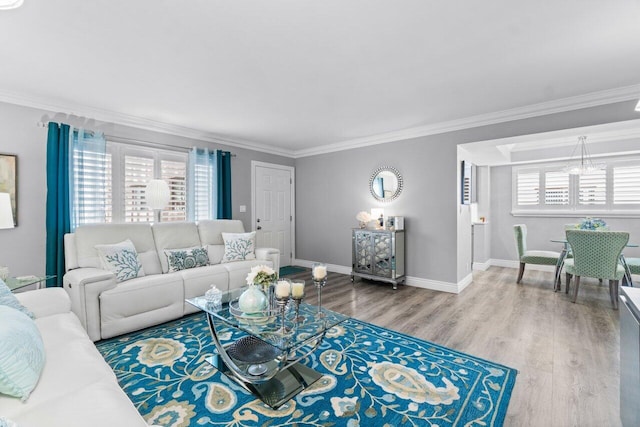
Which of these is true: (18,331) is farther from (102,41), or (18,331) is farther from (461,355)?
(461,355)

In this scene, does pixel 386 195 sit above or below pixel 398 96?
below

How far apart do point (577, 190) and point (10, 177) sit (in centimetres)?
825

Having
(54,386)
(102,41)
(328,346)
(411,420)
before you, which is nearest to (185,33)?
(102,41)

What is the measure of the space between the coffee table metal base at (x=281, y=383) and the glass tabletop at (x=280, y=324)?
0.37m

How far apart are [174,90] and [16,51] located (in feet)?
3.76

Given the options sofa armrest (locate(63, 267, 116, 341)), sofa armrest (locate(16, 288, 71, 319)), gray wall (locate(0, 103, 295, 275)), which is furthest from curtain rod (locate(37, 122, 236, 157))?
sofa armrest (locate(16, 288, 71, 319))

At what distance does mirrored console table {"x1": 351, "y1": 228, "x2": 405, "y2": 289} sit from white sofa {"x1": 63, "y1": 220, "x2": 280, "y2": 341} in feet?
4.67

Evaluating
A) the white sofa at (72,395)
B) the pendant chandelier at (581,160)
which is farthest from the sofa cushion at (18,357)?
the pendant chandelier at (581,160)

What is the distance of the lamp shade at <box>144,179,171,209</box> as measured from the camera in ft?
11.9

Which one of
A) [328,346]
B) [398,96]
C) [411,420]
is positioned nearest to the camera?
[411,420]

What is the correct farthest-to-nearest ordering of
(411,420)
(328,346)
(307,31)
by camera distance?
(328,346)
(307,31)
(411,420)

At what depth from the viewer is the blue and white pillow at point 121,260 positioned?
3.02 m

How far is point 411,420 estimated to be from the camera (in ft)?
5.58

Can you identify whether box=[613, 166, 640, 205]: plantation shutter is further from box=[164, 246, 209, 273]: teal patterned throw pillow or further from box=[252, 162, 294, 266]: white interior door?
box=[164, 246, 209, 273]: teal patterned throw pillow
